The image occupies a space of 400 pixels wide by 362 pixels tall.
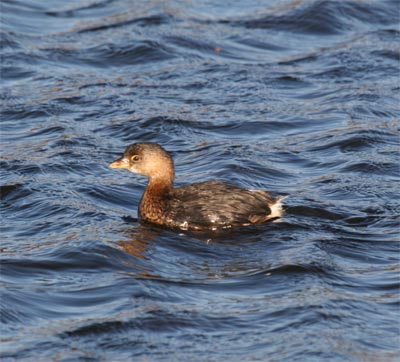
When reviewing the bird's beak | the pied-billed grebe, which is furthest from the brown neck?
the bird's beak

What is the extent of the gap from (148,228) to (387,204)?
99.6 inches

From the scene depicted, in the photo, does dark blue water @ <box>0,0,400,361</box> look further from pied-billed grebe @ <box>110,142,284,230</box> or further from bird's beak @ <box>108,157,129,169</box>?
bird's beak @ <box>108,157,129,169</box>

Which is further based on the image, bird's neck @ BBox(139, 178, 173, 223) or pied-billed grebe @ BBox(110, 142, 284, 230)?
bird's neck @ BBox(139, 178, 173, 223)

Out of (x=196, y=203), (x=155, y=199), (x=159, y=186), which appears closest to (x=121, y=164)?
(x=159, y=186)

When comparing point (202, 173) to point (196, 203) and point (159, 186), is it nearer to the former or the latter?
point (159, 186)

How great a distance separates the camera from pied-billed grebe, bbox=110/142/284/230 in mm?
11039

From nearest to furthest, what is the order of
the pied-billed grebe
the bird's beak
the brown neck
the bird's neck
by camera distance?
1. the pied-billed grebe
2. the bird's neck
3. the brown neck
4. the bird's beak

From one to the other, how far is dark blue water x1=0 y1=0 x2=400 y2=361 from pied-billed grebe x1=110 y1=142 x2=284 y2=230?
16 cm

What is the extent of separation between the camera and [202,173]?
42.6 feet

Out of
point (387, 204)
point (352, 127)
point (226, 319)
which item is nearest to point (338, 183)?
point (387, 204)

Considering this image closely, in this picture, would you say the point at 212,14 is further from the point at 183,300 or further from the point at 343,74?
the point at 183,300

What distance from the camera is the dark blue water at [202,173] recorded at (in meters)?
8.70

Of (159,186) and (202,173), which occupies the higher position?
(202,173)

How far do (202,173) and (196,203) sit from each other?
1.89 metres
